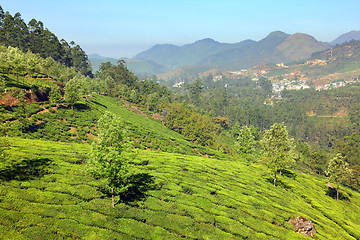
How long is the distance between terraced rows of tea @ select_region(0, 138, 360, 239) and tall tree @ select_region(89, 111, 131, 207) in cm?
193

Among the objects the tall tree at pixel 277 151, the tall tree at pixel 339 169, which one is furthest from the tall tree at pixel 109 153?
the tall tree at pixel 339 169

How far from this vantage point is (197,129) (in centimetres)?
10919

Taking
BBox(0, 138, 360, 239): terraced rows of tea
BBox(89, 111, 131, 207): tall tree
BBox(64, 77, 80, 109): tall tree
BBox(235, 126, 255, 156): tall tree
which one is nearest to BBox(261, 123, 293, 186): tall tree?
BBox(0, 138, 360, 239): terraced rows of tea

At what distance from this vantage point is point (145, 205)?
1073 inches

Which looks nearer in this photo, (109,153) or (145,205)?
(109,153)

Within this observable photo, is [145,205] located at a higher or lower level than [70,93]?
lower

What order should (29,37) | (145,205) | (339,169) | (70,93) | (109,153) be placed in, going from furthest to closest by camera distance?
(29,37)
(70,93)
(339,169)
(145,205)
(109,153)

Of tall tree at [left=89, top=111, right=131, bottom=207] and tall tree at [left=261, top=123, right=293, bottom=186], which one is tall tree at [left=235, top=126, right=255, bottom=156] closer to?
tall tree at [left=261, top=123, right=293, bottom=186]

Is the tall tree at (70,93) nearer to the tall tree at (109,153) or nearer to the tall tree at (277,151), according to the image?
the tall tree at (109,153)

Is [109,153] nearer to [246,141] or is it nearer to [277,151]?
[277,151]

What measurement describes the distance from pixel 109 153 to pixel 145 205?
10.6 meters

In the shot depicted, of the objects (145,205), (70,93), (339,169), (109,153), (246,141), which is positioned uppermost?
(70,93)

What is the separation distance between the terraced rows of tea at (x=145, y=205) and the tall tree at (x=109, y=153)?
193cm

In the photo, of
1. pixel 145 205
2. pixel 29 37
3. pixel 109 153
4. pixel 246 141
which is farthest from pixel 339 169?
pixel 29 37
